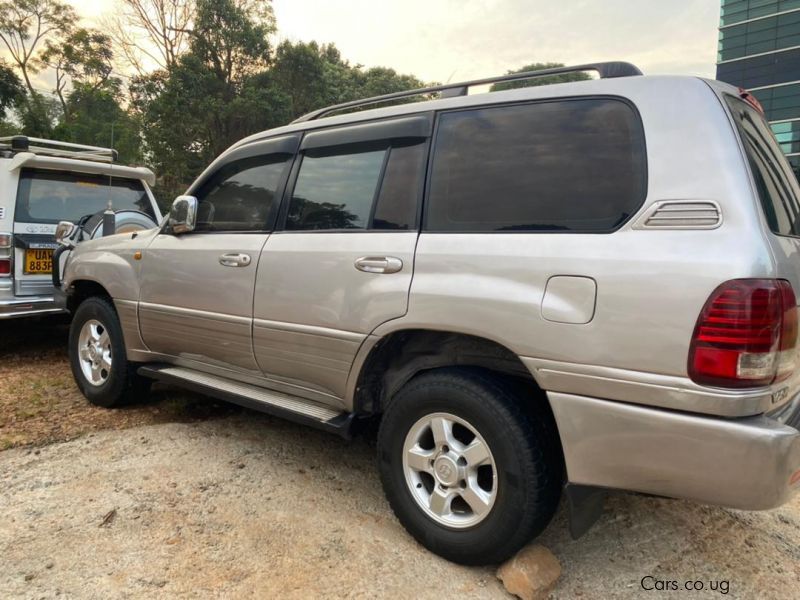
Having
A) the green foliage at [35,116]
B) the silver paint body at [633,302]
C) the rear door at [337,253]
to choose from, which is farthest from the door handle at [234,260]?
the green foliage at [35,116]

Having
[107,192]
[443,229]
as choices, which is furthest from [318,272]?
[107,192]

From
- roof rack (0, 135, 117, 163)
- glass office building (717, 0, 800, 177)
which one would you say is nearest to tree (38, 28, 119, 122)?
roof rack (0, 135, 117, 163)

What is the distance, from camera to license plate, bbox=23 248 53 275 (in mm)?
5254

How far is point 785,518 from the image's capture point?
2.93 m

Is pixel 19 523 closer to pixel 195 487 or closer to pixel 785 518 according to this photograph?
pixel 195 487

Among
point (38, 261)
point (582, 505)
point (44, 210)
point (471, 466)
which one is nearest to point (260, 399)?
point (471, 466)

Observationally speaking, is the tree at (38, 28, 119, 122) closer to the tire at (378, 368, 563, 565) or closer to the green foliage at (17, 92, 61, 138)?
the green foliage at (17, 92, 61, 138)

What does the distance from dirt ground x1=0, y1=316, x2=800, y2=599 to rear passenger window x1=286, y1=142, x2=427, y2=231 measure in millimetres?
1420

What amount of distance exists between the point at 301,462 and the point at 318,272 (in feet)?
4.12

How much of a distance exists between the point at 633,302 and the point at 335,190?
1658 millimetres

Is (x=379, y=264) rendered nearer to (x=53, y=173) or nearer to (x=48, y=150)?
(x=53, y=173)

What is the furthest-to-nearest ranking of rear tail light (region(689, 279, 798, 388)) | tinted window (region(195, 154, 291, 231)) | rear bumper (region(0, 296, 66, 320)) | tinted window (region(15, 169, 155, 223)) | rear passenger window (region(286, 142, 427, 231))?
tinted window (region(15, 169, 155, 223))
rear bumper (region(0, 296, 66, 320))
tinted window (region(195, 154, 291, 231))
rear passenger window (region(286, 142, 427, 231))
rear tail light (region(689, 279, 798, 388))

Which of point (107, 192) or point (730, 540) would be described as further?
point (107, 192)

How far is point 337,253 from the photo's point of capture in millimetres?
2715
